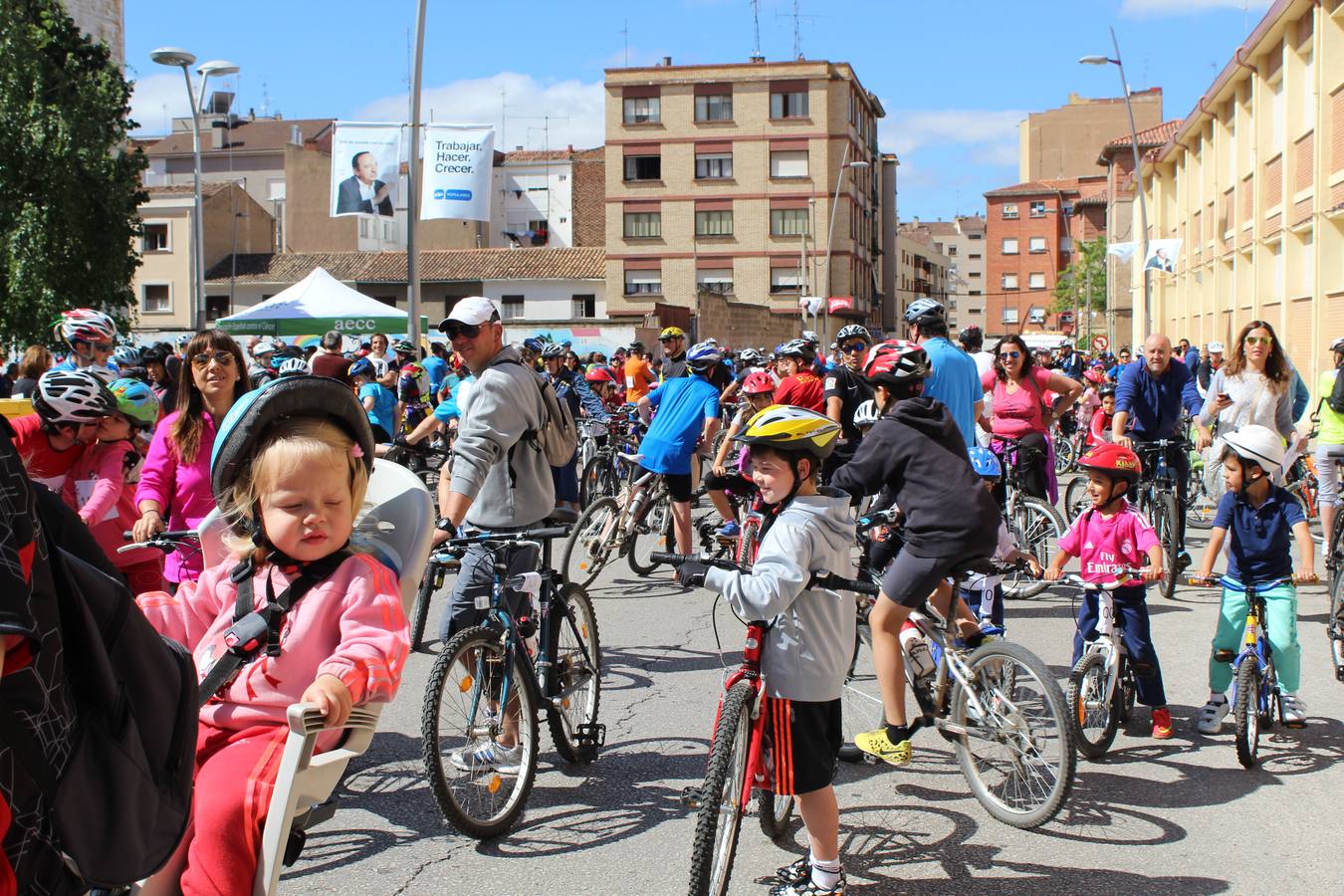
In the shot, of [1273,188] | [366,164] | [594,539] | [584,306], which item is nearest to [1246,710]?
[594,539]

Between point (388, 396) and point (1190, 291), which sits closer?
point (388, 396)

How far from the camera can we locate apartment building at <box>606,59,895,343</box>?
2859 inches

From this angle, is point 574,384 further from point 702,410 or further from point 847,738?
point 847,738

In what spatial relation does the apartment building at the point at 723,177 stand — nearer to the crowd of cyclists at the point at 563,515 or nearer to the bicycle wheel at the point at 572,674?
the crowd of cyclists at the point at 563,515

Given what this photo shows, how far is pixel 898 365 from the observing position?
565cm

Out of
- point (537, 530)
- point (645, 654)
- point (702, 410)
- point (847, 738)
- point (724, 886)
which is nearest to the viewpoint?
point (724, 886)

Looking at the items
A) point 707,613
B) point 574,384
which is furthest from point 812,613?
point 574,384

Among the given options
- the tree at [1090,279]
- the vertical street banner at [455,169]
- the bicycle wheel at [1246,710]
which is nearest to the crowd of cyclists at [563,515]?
the bicycle wheel at [1246,710]

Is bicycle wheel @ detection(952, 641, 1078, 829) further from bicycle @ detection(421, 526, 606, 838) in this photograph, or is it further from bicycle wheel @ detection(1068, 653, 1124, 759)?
bicycle @ detection(421, 526, 606, 838)

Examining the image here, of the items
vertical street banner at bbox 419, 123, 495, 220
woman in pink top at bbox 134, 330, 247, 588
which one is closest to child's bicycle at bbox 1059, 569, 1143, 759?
woman in pink top at bbox 134, 330, 247, 588

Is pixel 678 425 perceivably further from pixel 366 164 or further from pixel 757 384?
pixel 366 164

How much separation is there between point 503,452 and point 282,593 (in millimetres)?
2474

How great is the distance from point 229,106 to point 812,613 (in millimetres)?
100661

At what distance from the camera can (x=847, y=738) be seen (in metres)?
6.09
